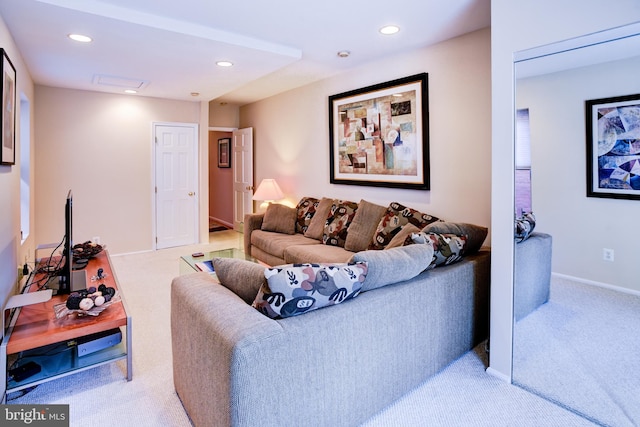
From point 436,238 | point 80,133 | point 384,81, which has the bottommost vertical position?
point 436,238

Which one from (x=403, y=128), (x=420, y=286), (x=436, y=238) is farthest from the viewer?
(x=403, y=128)

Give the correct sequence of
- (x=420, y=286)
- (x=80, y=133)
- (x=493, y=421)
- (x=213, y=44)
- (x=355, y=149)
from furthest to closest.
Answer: (x=80, y=133) → (x=355, y=149) → (x=213, y=44) → (x=420, y=286) → (x=493, y=421)

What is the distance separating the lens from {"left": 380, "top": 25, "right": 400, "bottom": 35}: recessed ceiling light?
2.99 m

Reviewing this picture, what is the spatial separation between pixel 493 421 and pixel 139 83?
4848mm

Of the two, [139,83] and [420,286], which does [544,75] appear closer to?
[420,286]

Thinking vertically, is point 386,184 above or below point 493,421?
above

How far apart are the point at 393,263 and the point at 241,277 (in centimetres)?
75

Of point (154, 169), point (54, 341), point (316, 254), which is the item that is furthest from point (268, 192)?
point (54, 341)

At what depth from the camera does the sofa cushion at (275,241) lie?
13.3 feet

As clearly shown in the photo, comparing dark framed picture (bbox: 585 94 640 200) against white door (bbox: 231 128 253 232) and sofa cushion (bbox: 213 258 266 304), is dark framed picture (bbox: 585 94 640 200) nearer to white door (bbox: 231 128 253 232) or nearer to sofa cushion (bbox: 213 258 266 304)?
sofa cushion (bbox: 213 258 266 304)

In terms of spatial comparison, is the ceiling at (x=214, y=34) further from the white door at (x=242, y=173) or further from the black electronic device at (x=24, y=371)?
the black electronic device at (x=24, y=371)

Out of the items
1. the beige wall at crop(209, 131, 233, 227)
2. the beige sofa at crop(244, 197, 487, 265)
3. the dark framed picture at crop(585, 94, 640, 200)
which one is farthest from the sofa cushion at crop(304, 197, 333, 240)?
the beige wall at crop(209, 131, 233, 227)

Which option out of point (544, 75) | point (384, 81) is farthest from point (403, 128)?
point (544, 75)

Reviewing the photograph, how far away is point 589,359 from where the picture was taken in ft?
6.54
